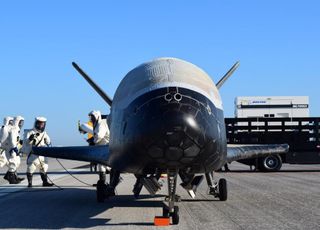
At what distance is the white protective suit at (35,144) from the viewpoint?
55.7 ft

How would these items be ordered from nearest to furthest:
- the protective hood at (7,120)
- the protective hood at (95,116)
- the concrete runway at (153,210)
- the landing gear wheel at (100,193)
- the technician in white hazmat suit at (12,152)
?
the concrete runway at (153,210), the landing gear wheel at (100,193), the protective hood at (95,116), the technician in white hazmat suit at (12,152), the protective hood at (7,120)

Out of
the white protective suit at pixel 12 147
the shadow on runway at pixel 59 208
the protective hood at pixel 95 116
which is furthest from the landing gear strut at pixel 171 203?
the white protective suit at pixel 12 147

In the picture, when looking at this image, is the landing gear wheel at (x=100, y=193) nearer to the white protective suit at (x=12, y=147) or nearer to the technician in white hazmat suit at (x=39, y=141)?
the technician in white hazmat suit at (x=39, y=141)

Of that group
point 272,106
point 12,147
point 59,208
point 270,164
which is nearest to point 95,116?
point 12,147

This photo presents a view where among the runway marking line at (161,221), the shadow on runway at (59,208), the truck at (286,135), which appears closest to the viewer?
the runway marking line at (161,221)

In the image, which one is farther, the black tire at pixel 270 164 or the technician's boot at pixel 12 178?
the black tire at pixel 270 164

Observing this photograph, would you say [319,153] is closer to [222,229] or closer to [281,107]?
[281,107]

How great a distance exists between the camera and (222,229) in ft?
25.6

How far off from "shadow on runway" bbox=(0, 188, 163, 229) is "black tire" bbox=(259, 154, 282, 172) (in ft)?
40.6

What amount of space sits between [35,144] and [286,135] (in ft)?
44.1

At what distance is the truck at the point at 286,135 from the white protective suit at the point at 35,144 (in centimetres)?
1115

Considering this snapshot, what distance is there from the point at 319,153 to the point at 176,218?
63.7ft

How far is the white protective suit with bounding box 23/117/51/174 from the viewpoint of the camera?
16969 millimetres

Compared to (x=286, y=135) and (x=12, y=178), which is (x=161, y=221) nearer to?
(x=12, y=178)
